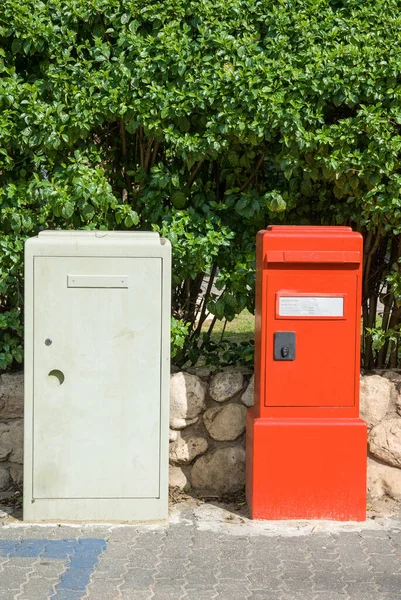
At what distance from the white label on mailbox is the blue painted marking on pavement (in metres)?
1.57

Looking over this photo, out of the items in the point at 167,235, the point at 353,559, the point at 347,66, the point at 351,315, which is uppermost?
the point at 347,66

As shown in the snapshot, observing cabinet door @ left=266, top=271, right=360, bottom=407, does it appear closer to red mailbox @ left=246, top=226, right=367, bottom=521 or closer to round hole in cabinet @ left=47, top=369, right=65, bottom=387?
red mailbox @ left=246, top=226, right=367, bottom=521

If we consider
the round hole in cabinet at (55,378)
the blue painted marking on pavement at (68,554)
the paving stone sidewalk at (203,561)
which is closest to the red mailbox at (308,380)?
the paving stone sidewalk at (203,561)

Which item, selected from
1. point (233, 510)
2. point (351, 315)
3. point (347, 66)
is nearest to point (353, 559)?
point (233, 510)

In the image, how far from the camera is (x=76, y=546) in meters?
4.66

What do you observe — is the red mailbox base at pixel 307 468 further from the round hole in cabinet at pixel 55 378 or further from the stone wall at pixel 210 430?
the round hole in cabinet at pixel 55 378

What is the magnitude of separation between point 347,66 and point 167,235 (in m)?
1.40

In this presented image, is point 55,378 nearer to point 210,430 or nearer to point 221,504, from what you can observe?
point 210,430

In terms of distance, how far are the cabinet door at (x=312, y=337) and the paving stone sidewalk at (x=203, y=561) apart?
0.73 meters

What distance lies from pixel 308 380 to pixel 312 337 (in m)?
0.24

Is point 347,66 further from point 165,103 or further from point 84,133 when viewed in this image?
point 84,133

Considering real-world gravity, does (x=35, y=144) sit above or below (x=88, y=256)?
above

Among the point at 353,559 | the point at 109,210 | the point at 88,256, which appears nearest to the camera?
the point at 353,559

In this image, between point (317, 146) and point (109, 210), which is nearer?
point (317, 146)
